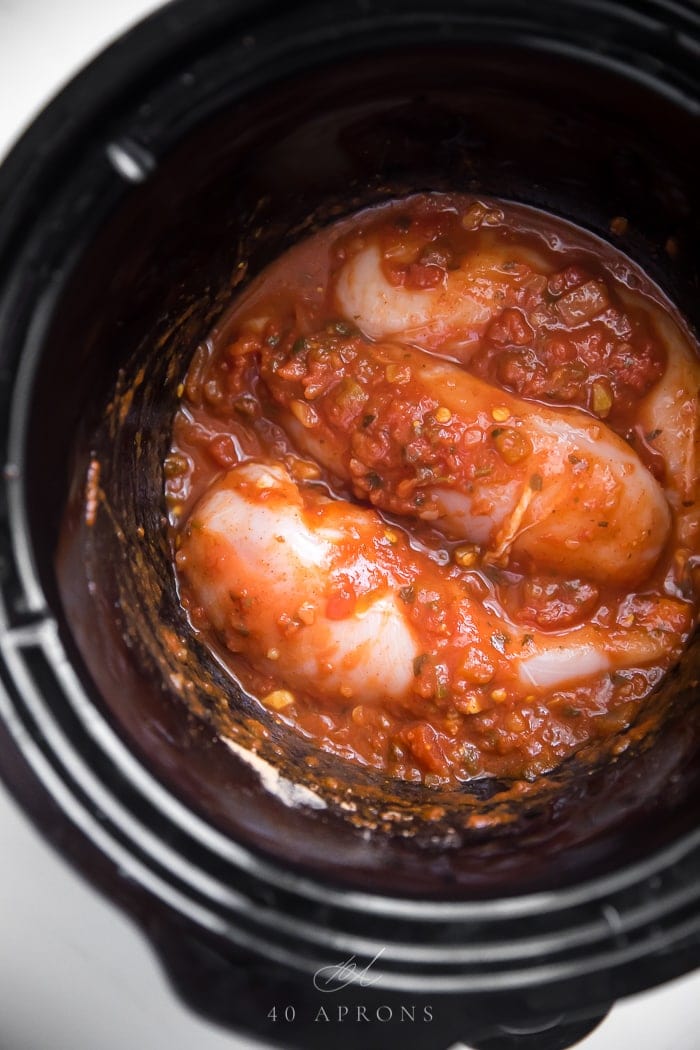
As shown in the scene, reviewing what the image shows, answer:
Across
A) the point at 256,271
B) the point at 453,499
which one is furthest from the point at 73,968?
the point at 256,271

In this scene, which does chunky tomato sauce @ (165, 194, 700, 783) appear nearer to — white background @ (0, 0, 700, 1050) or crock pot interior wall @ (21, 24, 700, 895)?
crock pot interior wall @ (21, 24, 700, 895)

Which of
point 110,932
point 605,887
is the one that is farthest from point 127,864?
point 605,887

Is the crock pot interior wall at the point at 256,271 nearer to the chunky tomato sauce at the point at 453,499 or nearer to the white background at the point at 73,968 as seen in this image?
the chunky tomato sauce at the point at 453,499

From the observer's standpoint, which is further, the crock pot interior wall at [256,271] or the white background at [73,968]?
the white background at [73,968]

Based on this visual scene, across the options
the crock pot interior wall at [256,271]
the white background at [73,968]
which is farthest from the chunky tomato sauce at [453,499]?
the white background at [73,968]

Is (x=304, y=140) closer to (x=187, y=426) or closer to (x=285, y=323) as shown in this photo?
(x=285, y=323)

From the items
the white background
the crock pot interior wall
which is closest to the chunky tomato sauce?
the crock pot interior wall
